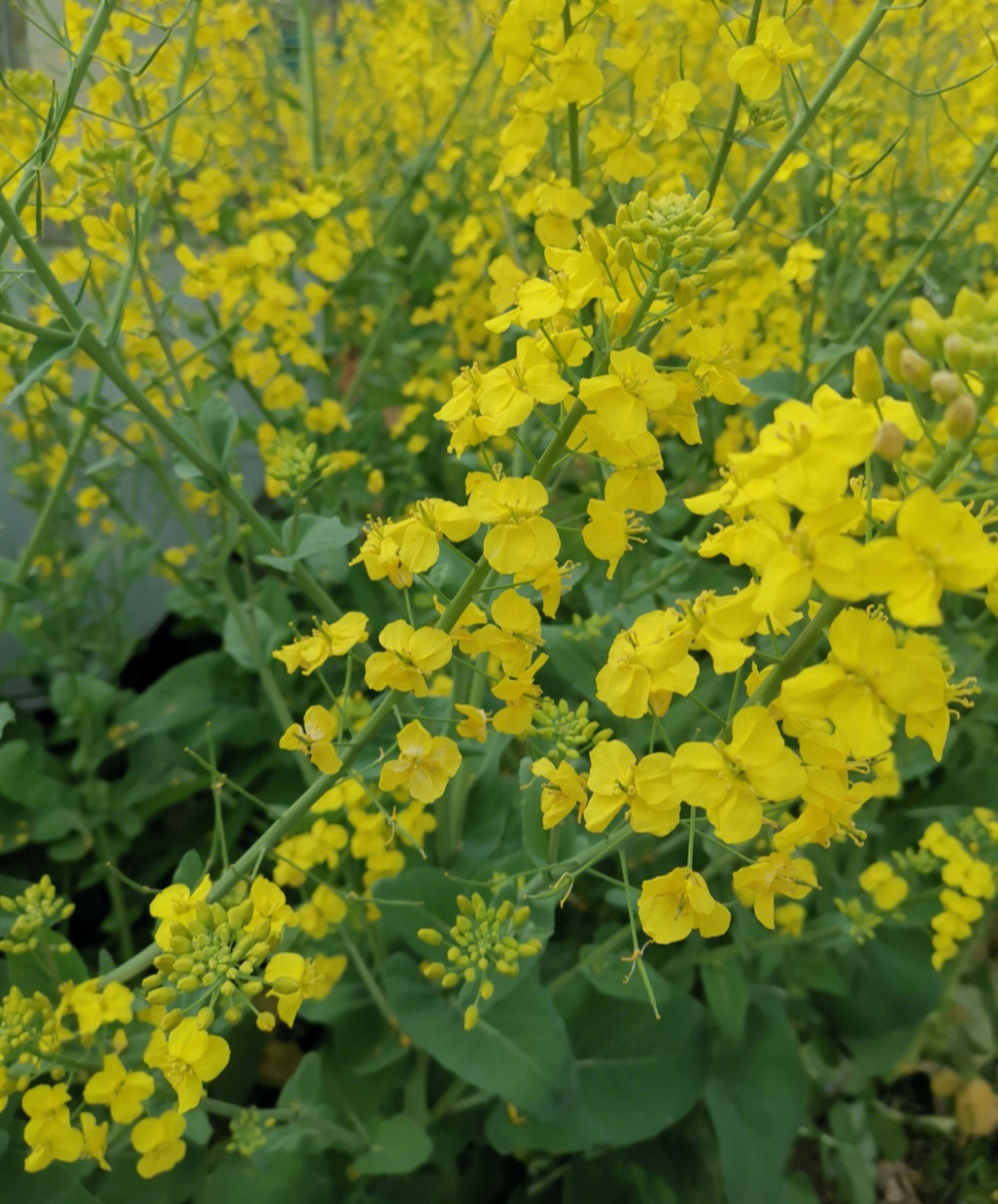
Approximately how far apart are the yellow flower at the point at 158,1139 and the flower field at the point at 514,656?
0.04 ft

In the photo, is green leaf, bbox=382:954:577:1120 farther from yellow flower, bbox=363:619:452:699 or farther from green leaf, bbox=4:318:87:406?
green leaf, bbox=4:318:87:406

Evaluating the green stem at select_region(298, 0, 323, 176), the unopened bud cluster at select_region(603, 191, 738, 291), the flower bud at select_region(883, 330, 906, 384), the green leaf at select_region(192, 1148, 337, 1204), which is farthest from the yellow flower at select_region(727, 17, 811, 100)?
the green leaf at select_region(192, 1148, 337, 1204)

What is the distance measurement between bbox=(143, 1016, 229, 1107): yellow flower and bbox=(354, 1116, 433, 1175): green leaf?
528 millimetres

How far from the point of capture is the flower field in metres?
0.76

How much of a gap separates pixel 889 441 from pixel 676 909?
43 centimetres

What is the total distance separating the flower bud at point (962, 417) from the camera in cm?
58

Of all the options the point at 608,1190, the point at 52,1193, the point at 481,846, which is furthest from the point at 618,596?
the point at 52,1193

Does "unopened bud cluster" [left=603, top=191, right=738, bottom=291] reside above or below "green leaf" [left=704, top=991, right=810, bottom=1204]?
above

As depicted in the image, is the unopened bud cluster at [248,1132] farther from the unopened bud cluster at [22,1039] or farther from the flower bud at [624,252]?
the flower bud at [624,252]

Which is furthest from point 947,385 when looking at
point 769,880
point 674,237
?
point 769,880

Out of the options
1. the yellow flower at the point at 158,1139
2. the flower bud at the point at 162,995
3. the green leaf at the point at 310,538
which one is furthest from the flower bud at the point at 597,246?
the yellow flower at the point at 158,1139

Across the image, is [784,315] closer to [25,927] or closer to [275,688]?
[275,688]

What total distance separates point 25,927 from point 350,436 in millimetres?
1461

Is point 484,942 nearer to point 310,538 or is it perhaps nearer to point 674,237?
point 310,538
